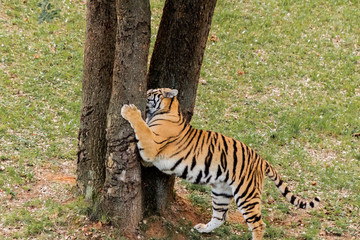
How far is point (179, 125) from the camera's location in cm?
653

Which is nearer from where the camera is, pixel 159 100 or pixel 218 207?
pixel 159 100

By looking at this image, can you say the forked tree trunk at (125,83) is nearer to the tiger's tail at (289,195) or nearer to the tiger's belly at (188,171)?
the tiger's belly at (188,171)

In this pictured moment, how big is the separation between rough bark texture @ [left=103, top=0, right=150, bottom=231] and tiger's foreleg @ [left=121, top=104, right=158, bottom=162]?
0.07 metres

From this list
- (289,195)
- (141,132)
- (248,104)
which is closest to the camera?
(141,132)

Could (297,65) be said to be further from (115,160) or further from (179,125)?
(115,160)

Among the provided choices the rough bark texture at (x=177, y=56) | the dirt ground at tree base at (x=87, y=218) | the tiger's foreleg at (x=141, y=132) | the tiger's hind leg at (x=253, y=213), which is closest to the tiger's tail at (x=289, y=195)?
the tiger's hind leg at (x=253, y=213)

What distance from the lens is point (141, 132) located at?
5.91 m

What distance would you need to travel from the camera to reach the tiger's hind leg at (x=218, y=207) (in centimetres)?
701

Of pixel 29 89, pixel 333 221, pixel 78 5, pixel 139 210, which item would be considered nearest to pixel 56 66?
pixel 29 89

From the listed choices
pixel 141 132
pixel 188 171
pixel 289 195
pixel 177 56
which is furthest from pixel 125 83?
pixel 289 195

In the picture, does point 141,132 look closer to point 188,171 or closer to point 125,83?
point 125,83

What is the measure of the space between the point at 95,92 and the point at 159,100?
0.84 metres

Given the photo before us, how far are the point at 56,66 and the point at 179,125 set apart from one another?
5.25m

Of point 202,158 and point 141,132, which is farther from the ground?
point 141,132
